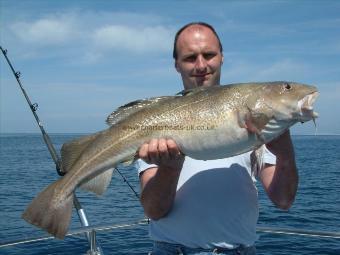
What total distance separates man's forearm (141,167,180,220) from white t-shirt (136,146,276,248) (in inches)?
3.2

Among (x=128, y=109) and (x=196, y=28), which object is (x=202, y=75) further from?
(x=128, y=109)

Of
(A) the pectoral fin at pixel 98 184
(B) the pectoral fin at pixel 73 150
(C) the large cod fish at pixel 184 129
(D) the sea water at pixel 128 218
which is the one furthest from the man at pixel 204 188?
(D) the sea water at pixel 128 218

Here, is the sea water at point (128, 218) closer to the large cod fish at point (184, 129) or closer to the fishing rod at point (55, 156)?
the fishing rod at point (55, 156)

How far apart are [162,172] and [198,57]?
1.05 m

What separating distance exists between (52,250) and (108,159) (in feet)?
27.6

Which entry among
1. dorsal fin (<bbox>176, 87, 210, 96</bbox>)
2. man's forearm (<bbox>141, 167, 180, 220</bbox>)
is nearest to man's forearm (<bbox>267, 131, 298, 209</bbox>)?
dorsal fin (<bbox>176, 87, 210, 96</bbox>)

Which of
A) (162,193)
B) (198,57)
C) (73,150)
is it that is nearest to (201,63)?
(198,57)

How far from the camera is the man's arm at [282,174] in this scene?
3.67 metres

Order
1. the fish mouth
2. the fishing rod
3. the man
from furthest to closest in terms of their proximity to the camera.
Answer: the fishing rod, the man, the fish mouth

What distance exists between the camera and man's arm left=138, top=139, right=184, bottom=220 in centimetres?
360

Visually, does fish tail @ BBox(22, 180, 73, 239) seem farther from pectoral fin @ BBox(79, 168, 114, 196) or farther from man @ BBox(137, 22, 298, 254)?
man @ BBox(137, 22, 298, 254)

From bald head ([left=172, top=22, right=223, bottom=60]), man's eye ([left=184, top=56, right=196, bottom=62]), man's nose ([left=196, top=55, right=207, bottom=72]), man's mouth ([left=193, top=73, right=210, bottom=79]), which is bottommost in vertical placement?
man's mouth ([left=193, top=73, right=210, bottom=79])

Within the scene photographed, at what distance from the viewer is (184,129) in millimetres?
3658

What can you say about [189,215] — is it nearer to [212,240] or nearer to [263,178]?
[212,240]
